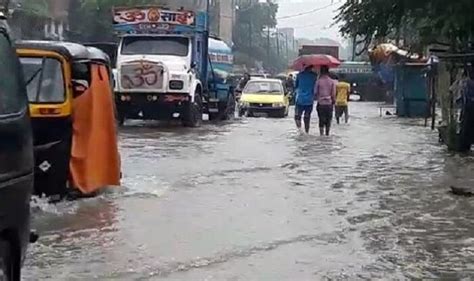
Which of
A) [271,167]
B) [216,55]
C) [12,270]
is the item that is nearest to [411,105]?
[216,55]

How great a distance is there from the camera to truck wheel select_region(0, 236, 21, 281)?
6.23m

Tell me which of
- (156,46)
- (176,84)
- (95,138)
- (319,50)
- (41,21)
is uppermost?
(41,21)

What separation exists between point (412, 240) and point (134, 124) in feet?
66.2

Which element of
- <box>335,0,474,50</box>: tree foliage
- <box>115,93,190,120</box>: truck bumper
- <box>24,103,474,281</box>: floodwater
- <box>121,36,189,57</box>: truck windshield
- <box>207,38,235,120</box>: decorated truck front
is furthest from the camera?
<box>207,38,235,120</box>: decorated truck front

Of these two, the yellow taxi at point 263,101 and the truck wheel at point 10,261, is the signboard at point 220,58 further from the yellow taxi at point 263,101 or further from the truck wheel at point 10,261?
the truck wheel at point 10,261

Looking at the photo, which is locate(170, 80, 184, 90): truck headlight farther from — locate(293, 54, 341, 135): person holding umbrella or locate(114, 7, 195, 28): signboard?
locate(293, 54, 341, 135): person holding umbrella

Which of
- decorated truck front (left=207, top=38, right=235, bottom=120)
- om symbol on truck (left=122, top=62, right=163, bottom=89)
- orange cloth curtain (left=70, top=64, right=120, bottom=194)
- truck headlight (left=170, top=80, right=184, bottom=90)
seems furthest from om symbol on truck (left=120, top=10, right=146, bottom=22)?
orange cloth curtain (left=70, top=64, right=120, bottom=194)

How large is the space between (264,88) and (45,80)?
2701 cm

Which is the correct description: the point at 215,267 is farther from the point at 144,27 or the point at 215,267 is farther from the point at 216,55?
the point at 216,55

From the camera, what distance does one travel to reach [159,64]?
88.7ft

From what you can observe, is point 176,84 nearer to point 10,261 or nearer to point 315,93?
point 315,93

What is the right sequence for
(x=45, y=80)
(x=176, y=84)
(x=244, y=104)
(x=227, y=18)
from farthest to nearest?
(x=227, y=18) → (x=244, y=104) → (x=176, y=84) → (x=45, y=80)

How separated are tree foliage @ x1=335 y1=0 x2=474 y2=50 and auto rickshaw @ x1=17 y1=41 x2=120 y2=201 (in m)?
6.13

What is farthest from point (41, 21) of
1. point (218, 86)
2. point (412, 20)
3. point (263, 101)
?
point (412, 20)
